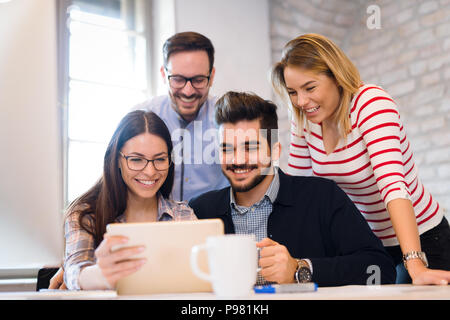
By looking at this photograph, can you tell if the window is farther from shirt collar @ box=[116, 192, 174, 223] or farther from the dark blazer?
the dark blazer

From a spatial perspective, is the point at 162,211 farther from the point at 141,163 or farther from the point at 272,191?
the point at 272,191

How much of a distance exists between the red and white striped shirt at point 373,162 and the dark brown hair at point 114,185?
17.2 inches

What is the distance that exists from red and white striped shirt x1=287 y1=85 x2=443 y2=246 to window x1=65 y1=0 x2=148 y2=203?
50.9 inches

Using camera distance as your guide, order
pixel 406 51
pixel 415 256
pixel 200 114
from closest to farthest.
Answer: pixel 415 256 < pixel 200 114 < pixel 406 51

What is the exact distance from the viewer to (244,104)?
1.49m

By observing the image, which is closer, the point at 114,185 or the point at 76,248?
the point at 76,248

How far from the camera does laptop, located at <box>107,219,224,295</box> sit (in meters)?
0.74

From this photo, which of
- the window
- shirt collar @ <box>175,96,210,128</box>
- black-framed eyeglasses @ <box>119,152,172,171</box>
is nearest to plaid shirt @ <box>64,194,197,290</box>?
black-framed eyeglasses @ <box>119,152,172,171</box>

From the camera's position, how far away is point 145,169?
1.37m

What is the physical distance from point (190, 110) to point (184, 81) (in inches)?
4.4

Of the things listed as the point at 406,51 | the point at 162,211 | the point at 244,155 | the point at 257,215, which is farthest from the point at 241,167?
the point at 406,51

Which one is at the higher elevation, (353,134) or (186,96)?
(186,96)

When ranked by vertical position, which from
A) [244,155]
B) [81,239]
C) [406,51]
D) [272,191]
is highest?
[406,51]

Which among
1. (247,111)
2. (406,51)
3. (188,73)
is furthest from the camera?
(406,51)
